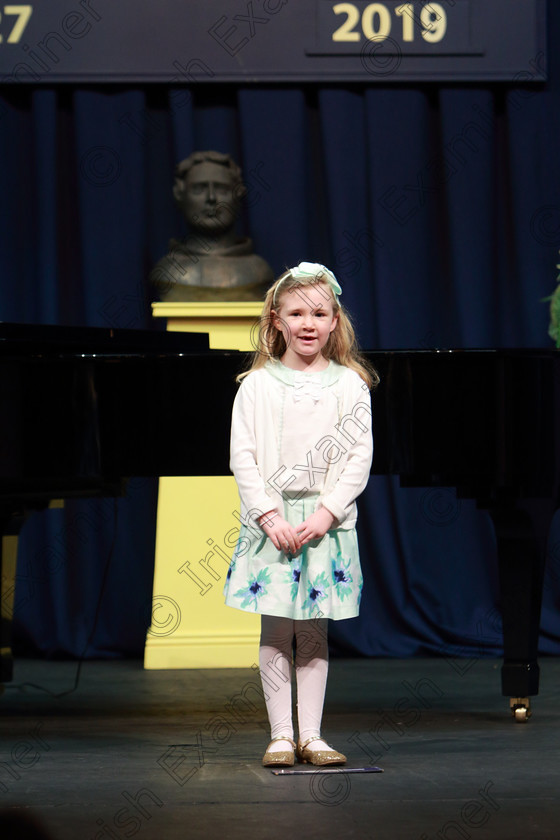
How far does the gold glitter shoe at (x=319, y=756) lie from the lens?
7.82 feet

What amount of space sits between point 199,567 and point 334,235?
1336mm

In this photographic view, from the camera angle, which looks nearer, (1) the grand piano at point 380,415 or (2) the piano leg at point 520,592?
(1) the grand piano at point 380,415

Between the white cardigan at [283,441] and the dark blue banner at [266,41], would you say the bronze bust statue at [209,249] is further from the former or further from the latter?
the white cardigan at [283,441]

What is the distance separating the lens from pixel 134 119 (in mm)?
4312

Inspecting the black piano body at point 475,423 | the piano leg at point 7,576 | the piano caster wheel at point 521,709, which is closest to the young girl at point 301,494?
the black piano body at point 475,423

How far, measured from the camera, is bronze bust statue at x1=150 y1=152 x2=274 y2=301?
3.99 metres

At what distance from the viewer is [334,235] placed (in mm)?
4309

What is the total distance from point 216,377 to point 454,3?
2.24m

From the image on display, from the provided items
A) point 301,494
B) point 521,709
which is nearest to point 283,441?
point 301,494

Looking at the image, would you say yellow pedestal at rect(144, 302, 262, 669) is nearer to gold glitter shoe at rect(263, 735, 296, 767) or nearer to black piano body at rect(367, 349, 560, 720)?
black piano body at rect(367, 349, 560, 720)

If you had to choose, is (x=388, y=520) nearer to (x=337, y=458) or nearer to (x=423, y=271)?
(x=423, y=271)

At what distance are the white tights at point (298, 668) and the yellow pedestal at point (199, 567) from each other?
5.01ft

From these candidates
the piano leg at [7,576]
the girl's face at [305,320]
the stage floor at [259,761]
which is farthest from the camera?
the piano leg at [7,576]

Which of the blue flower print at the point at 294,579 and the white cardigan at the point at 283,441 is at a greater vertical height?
the white cardigan at the point at 283,441
